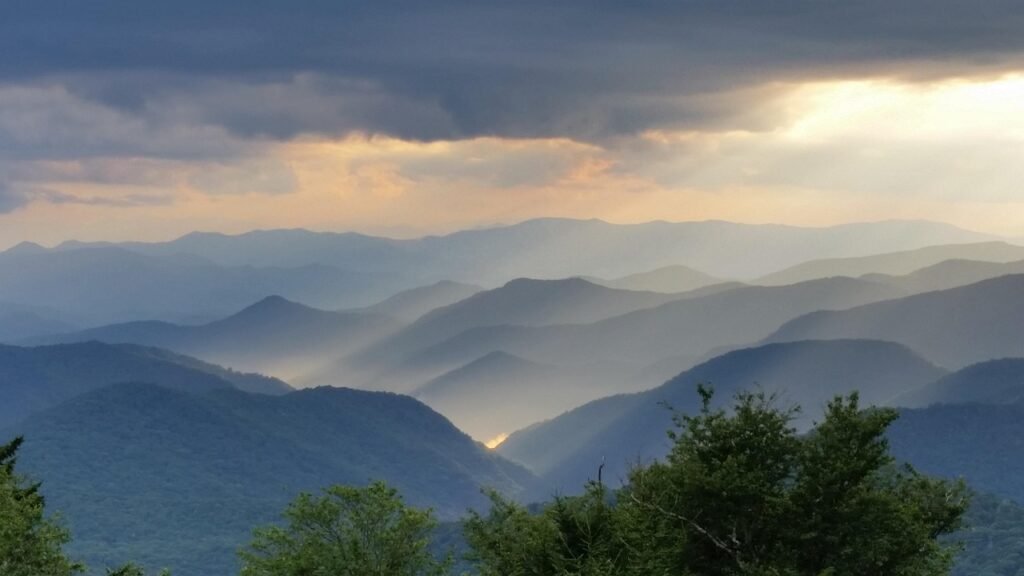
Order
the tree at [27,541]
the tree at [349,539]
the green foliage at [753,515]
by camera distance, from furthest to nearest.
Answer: the tree at [349,539]
the tree at [27,541]
the green foliage at [753,515]

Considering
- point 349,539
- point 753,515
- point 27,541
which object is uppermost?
point 753,515

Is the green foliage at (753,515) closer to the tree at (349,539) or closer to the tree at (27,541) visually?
the tree at (349,539)

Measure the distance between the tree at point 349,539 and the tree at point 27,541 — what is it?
9.04m

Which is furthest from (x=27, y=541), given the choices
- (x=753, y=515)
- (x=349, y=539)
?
(x=753, y=515)

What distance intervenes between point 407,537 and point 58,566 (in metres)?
16.9

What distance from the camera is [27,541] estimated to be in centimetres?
5691

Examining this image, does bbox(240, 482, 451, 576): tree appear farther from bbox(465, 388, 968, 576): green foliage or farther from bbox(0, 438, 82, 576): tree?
bbox(0, 438, 82, 576): tree

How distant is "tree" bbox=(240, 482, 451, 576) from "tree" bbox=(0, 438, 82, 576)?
9.04 meters

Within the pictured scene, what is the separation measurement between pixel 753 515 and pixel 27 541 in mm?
33409

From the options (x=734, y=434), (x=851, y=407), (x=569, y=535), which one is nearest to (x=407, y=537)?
(x=569, y=535)

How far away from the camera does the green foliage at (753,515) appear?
50812 millimetres

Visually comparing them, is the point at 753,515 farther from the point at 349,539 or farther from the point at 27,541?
the point at 27,541

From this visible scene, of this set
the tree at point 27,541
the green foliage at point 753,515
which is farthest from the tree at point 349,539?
the tree at point 27,541

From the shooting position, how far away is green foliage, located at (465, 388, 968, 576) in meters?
50.8
